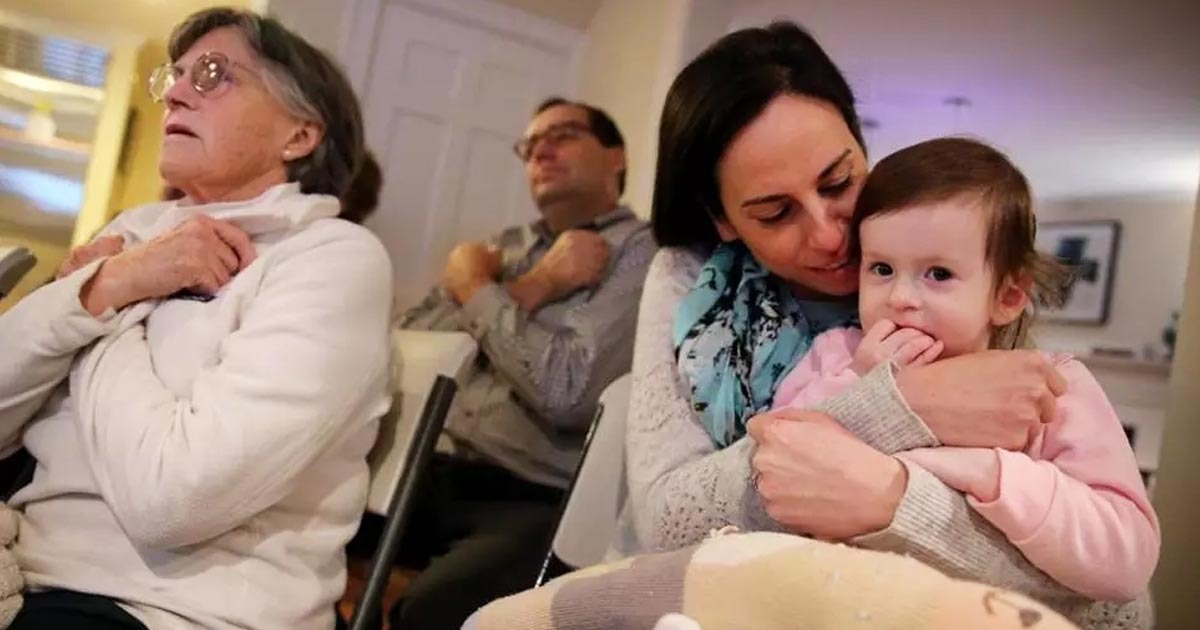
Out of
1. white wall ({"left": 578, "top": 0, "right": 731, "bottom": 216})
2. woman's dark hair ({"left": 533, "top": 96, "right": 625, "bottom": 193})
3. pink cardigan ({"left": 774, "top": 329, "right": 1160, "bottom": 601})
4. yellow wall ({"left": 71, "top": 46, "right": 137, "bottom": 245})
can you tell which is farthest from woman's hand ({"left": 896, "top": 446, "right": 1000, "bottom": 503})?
yellow wall ({"left": 71, "top": 46, "right": 137, "bottom": 245})

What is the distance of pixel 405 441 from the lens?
1.38 metres

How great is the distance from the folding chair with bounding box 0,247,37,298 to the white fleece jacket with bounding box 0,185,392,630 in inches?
7.9

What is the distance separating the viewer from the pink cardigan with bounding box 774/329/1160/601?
819mm

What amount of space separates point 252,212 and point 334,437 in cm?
32

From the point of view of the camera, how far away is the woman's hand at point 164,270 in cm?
122

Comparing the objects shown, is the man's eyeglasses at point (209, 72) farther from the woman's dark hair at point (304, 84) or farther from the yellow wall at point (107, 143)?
the yellow wall at point (107, 143)

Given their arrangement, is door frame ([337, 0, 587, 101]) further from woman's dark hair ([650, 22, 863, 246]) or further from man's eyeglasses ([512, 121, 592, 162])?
woman's dark hair ([650, 22, 863, 246])

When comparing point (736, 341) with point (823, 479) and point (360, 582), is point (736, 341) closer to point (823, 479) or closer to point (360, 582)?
point (823, 479)

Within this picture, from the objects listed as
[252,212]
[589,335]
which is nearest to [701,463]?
[252,212]

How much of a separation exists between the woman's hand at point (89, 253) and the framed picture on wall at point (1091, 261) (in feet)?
18.2

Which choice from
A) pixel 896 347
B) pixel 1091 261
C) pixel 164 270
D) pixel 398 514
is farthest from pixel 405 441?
pixel 1091 261

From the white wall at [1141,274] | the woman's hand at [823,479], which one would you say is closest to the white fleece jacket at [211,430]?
the woman's hand at [823,479]

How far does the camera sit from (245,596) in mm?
1130

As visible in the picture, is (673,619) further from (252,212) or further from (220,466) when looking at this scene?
(252,212)
